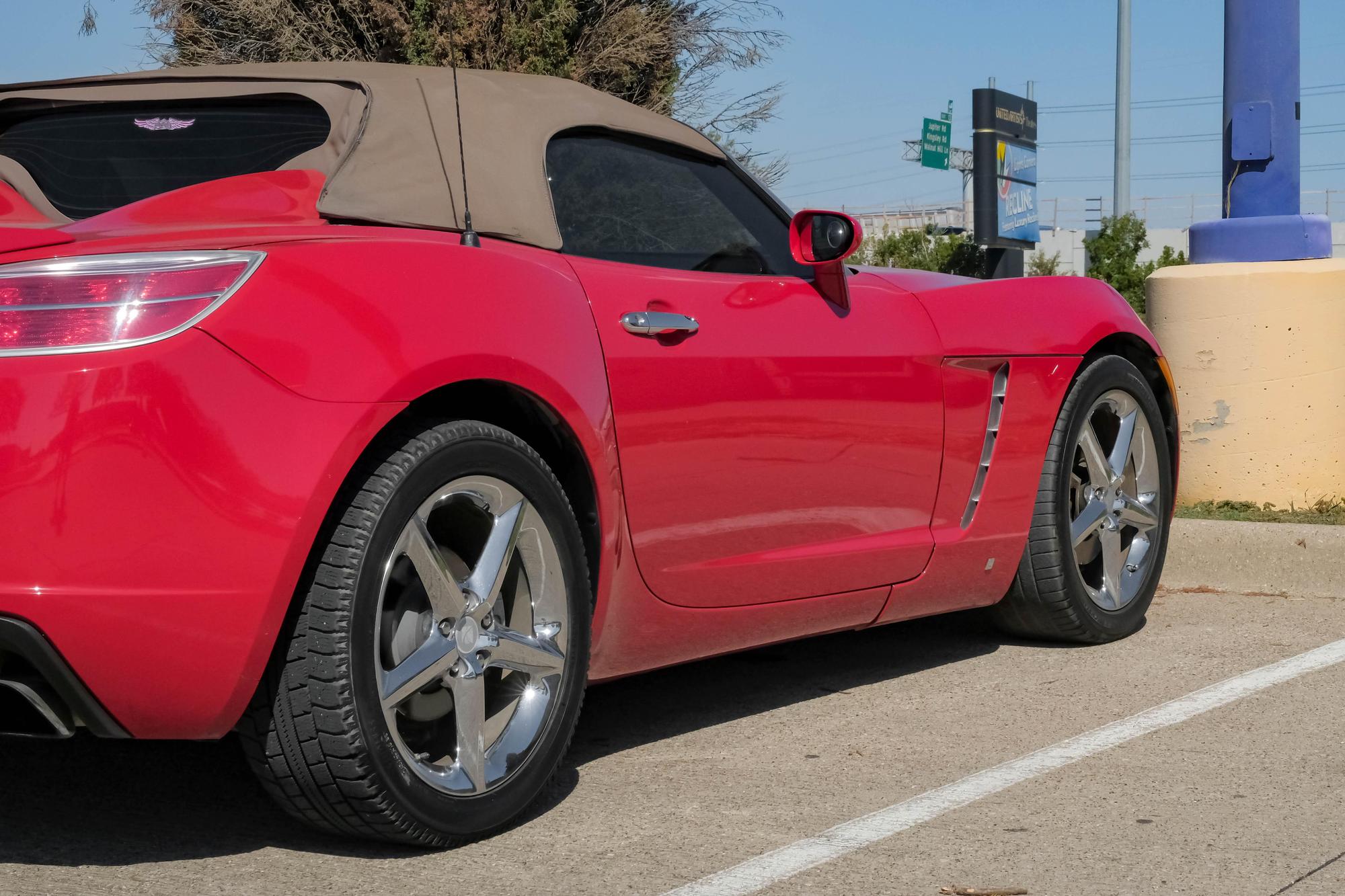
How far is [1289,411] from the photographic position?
21.9 ft

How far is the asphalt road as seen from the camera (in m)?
2.91

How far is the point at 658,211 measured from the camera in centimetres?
384

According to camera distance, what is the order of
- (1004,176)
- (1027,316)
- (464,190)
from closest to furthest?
(464,190) < (1027,316) < (1004,176)

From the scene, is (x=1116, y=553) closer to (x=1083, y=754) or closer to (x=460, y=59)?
(x=1083, y=754)

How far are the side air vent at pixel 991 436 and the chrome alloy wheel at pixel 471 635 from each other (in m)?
1.63

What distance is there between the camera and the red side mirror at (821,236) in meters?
4.00

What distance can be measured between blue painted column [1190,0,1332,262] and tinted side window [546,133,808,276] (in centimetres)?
351

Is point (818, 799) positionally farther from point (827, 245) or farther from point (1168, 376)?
point (1168, 376)

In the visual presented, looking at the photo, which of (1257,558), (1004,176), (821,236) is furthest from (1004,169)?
(821,236)

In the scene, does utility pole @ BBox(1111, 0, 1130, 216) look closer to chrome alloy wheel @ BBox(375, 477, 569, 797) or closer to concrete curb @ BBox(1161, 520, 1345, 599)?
concrete curb @ BBox(1161, 520, 1345, 599)

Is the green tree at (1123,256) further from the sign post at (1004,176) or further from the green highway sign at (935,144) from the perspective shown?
the green highway sign at (935,144)

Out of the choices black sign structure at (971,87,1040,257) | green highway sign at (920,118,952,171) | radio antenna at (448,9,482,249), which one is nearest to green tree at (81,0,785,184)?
black sign structure at (971,87,1040,257)

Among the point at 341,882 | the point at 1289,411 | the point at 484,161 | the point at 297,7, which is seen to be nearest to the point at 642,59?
the point at 297,7

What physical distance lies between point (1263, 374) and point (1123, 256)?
12474 millimetres
